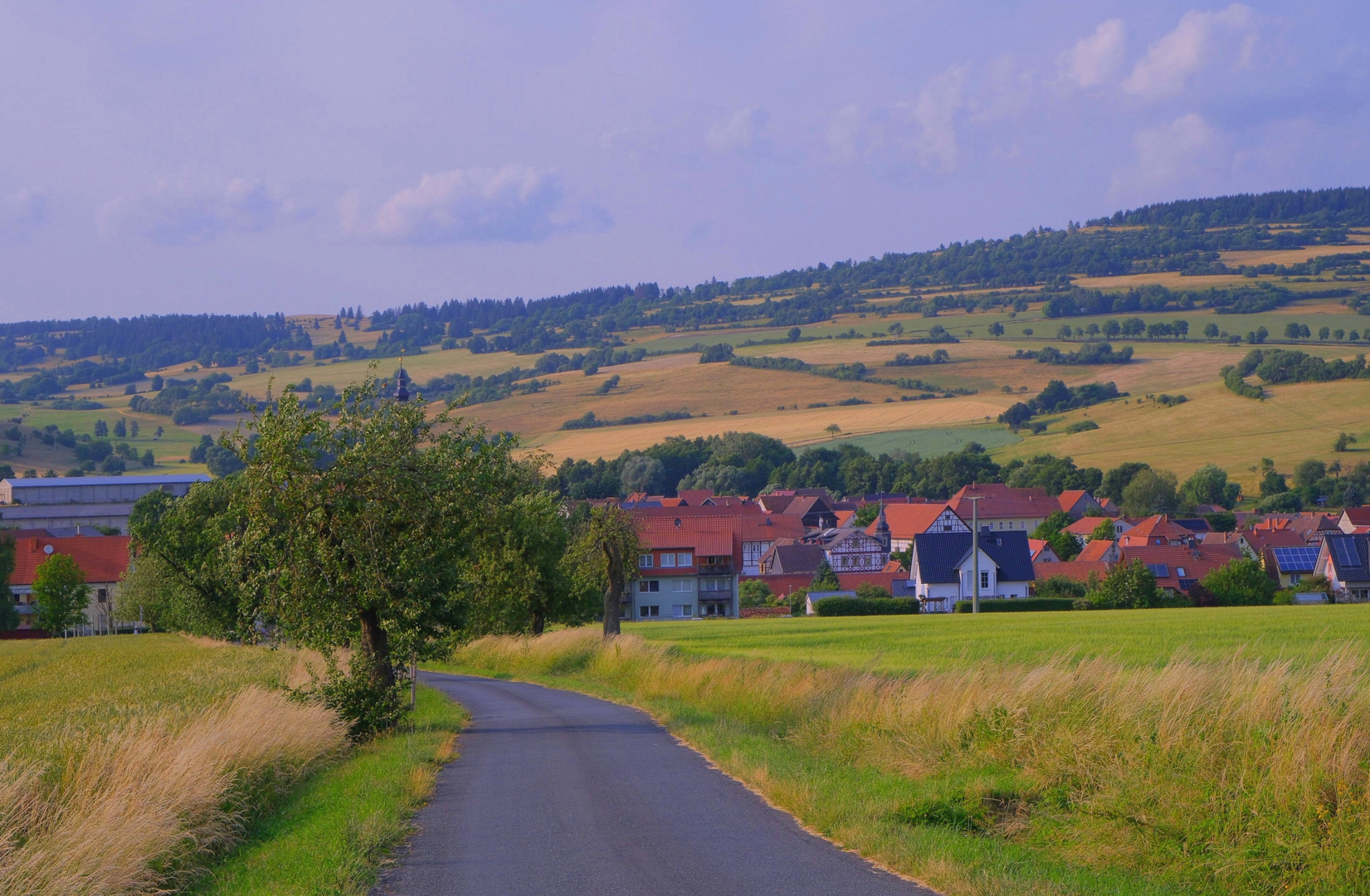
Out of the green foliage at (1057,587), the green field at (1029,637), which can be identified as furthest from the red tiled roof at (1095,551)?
the green field at (1029,637)

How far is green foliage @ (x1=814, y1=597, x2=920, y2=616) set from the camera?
61500mm

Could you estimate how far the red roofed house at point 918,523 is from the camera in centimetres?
10700

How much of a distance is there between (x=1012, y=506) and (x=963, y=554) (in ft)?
141

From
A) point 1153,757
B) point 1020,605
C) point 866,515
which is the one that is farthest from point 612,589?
point 866,515

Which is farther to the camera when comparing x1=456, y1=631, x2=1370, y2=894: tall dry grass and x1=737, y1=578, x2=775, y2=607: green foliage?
x1=737, y1=578, x2=775, y2=607: green foliage

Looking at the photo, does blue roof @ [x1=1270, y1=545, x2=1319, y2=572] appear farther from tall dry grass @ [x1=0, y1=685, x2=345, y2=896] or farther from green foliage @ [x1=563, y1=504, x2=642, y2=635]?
tall dry grass @ [x1=0, y1=685, x2=345, y2=896]

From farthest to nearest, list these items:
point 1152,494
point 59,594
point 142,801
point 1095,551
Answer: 1. point 1152,494
2. point 1095,551
3. point 59,594
4. point 142,801

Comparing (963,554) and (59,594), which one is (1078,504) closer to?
(963,554)

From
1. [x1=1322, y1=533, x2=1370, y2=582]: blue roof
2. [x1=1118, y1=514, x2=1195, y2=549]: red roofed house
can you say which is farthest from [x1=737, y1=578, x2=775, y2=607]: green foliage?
[x1=1322, y1=533, x2=1370, y2=582]: blue roof

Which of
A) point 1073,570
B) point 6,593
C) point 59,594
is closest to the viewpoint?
point 6,593

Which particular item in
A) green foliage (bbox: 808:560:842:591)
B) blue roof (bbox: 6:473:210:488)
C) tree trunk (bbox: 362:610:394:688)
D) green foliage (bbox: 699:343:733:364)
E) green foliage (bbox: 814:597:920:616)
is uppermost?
green foliage (bbox: 699:343:733:364)

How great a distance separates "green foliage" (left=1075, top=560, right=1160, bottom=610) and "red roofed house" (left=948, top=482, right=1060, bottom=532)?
4673 centimetres

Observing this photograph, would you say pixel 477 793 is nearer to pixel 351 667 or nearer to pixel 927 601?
pixel 351 667

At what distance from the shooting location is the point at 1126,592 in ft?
218
